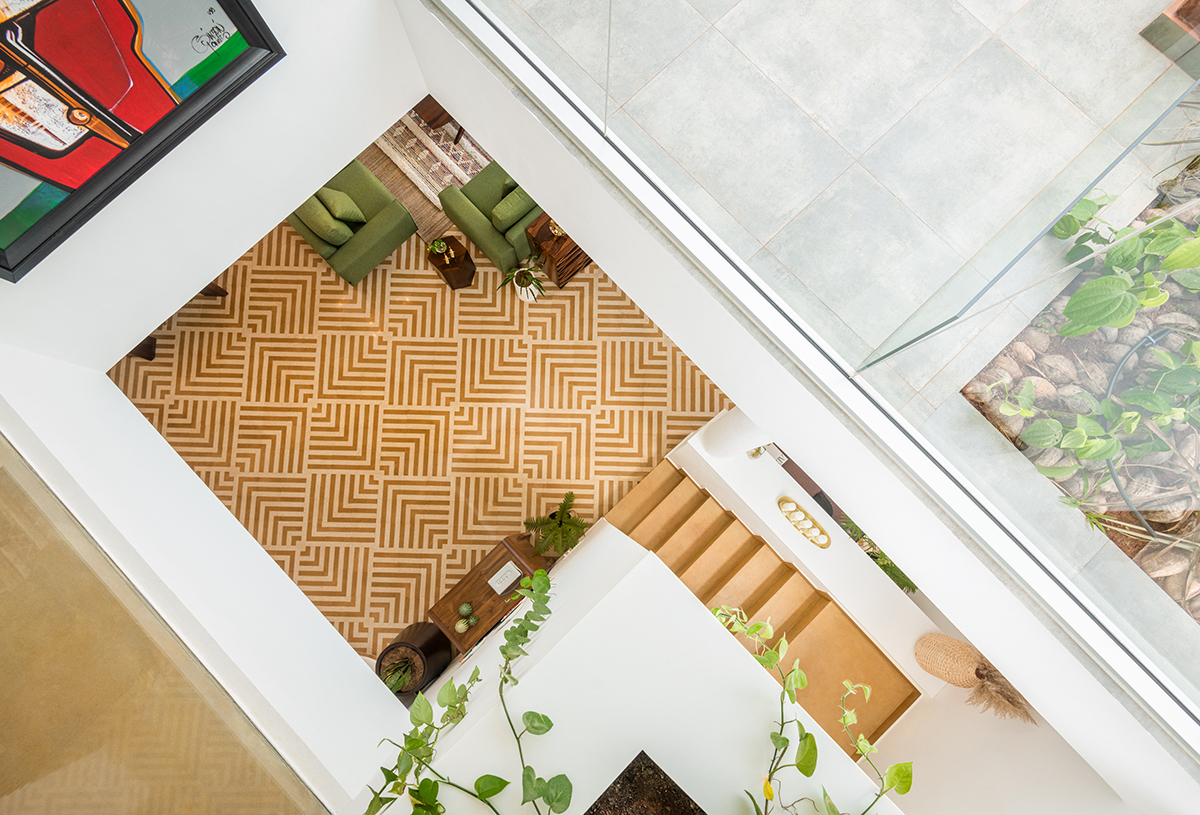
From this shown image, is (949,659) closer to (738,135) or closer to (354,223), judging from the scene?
(738,135)

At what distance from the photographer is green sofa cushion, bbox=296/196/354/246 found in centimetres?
507

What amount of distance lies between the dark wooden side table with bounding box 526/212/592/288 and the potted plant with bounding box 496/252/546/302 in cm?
10

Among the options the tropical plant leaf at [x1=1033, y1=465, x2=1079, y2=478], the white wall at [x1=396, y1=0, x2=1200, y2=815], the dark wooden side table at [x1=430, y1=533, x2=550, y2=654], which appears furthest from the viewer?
the dark wooden side table at [x1=430, y1=533, x2=550, y2=654]

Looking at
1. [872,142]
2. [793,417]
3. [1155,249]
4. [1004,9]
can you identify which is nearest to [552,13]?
[872,142]

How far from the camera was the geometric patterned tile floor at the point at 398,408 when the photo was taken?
5398 millimetres

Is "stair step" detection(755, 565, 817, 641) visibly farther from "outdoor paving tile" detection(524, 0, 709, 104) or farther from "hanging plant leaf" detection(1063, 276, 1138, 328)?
"outdoor paving tile" detection(524, 0, 709, 104)

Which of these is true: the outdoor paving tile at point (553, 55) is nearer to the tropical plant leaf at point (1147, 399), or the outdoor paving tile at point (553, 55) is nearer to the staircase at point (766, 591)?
the tropical plant leaf at point (1147, 399)

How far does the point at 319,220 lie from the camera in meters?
5.07

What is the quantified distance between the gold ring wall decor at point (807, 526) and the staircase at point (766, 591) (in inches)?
12.6

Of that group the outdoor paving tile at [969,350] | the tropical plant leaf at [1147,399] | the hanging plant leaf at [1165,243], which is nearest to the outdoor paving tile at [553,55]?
the outdoor paving tile at [969,350]

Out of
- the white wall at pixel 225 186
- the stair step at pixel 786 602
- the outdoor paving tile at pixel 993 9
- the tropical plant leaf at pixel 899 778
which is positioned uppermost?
the white wall at pixel 225 186

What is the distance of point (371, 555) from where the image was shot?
17.6 ft

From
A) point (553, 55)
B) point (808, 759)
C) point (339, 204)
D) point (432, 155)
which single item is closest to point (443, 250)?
point (339, 204)

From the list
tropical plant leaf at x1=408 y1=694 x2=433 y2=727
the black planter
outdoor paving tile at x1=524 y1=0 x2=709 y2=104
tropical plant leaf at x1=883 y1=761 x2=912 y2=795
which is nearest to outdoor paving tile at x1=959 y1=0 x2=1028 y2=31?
outdoor paving tile at x1=524 y1=0 x2=709 y2=104
